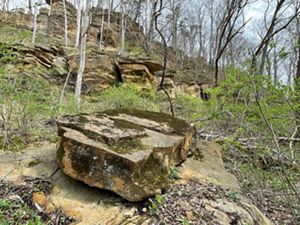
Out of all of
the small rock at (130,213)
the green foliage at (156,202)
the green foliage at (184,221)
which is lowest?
the small rock at (130,213)

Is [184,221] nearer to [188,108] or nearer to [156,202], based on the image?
[156,202]

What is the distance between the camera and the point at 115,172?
2.47 m

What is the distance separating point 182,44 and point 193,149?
2502 cm

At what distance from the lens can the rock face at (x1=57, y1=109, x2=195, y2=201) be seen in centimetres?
246

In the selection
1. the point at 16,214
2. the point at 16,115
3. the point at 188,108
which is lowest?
the point at 16,214

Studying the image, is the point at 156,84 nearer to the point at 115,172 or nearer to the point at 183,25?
the point at 115,172

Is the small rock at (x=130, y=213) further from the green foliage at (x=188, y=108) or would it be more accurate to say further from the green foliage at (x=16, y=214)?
the green foliage at (x=188, y=108)

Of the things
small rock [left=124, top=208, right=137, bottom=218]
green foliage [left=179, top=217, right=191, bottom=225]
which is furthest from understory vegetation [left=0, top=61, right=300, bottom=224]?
small rock [left=124, top=208, right=137, bottom=218]

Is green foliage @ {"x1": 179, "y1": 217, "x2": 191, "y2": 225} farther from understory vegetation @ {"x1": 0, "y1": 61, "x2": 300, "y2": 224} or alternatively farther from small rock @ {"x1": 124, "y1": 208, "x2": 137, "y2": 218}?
understory vegetation @ {"x1": 0, "y1": 61, "x2": 300, "y2": 224}

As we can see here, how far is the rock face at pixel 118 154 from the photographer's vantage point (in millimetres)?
2455

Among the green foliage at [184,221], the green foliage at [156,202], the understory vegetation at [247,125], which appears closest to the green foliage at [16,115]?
the understory vegetation at [247,125]

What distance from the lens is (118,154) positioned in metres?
2.51

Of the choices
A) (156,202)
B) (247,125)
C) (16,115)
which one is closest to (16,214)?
(156,202)

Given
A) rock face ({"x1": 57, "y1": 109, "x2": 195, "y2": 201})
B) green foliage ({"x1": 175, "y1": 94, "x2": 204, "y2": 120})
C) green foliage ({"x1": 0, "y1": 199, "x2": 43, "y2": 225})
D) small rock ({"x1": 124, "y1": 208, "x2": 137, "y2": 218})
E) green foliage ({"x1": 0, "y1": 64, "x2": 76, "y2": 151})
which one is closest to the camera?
green foliage ({"x1": 0, "y1": 199, "x2": 43, "y2": 225})
